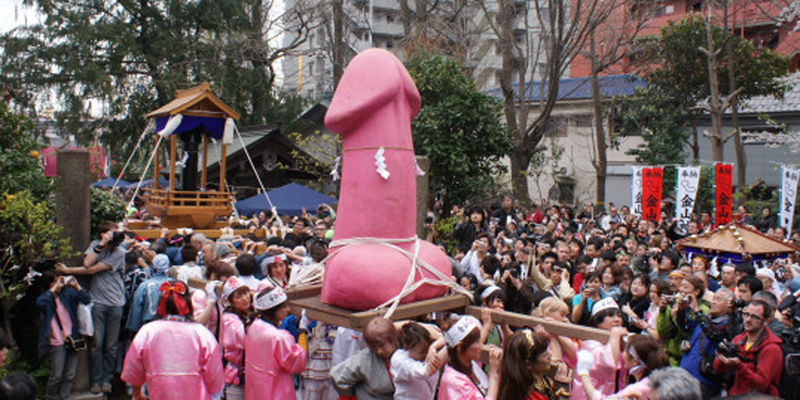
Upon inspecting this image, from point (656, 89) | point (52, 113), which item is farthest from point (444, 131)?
point (52, 113)

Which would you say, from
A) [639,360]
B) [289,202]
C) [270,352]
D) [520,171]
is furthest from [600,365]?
[520,171]

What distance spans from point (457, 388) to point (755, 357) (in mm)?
2234

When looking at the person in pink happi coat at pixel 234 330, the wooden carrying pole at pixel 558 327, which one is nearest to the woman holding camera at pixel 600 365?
the wooden carrying pole at pixel 558 327

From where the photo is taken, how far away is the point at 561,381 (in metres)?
4.31

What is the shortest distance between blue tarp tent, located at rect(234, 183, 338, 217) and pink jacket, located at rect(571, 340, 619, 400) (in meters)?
10.7

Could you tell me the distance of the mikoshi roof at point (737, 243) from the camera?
27.7ft

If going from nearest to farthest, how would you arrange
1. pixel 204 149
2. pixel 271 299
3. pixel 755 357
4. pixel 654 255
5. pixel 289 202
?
pixel 755 357, pixel 271 299, pixel 654 255, pixel 204 149, pixel 289 202

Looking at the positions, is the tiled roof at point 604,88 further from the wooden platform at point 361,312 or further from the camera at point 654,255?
the wooden platform at point 361,312

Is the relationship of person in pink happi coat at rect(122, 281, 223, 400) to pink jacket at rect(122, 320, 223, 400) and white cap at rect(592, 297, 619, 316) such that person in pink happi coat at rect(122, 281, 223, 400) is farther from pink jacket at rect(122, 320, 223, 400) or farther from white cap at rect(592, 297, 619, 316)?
white cap at rect(592, 297, 619, 316)

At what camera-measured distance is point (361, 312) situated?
14.2 feet

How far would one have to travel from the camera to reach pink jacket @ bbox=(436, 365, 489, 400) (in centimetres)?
389

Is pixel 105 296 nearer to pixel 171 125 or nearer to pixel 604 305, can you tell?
pixel 171 125

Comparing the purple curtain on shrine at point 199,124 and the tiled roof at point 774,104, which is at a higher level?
the tiled roof at point 774,104

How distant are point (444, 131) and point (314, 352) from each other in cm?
706
